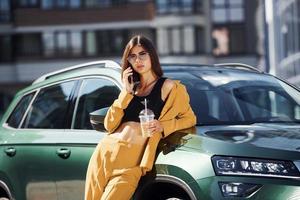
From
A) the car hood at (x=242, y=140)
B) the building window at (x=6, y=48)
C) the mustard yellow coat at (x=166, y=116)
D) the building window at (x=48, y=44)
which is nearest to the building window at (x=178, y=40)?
the building window at (x=48, y=44)

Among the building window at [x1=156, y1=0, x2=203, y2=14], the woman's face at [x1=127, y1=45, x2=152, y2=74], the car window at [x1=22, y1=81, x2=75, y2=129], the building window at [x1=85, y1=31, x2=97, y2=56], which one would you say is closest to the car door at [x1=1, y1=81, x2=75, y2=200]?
the car window at [x1=22, y1=81, x2=75, y2=129]

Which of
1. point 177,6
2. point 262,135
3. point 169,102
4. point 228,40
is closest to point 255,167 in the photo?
point 262,135

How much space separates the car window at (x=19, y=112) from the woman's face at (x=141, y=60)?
212 cm

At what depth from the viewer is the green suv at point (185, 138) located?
437 cm

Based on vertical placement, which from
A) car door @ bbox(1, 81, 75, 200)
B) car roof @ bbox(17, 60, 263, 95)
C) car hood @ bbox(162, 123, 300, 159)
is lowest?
car door @ bbox(1, 81, 75, 200)

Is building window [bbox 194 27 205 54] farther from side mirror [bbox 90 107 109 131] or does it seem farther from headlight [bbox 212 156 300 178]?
headlight [bbox 212 156 300 178]

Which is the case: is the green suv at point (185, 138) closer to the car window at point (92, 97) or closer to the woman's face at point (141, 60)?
the car window at point (92, 97)

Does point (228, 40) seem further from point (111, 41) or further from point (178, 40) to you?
point (111, 41)

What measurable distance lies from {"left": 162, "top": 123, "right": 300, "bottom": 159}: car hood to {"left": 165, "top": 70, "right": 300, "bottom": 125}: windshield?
0.31m

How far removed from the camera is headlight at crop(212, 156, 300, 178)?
4.31 meters

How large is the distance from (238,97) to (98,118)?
44.5 inches

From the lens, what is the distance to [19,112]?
23.0 ft

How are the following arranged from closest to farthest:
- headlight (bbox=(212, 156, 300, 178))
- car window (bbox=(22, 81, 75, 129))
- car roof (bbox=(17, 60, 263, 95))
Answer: headlight (bbox=(212, 156, 300, 178)), car roof (bbox=(17, 60, 263, 95)), car window (bbox=(22, 81, 75, 129))

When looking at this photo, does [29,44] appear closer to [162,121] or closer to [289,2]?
[289,2]
